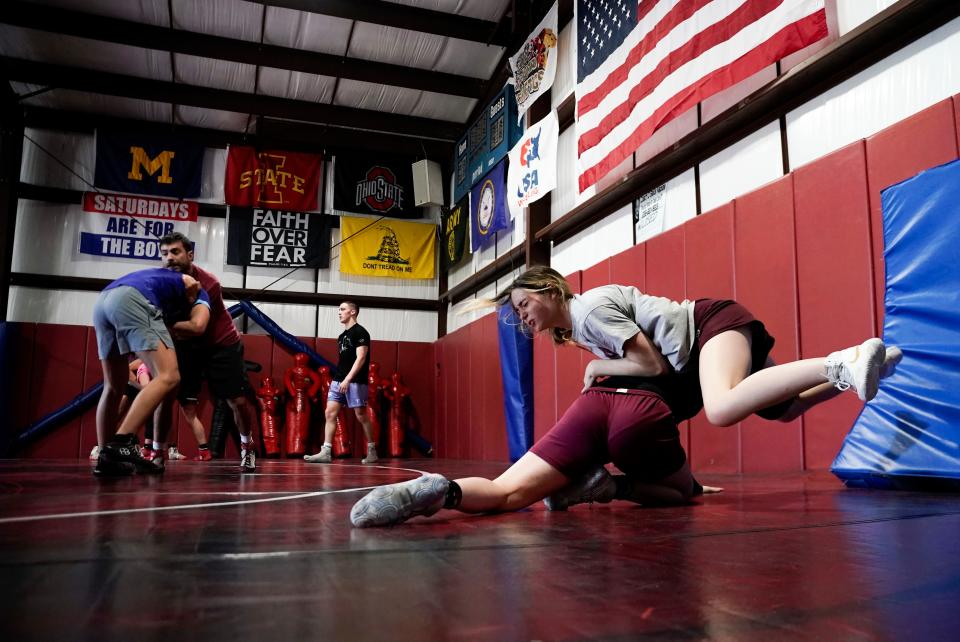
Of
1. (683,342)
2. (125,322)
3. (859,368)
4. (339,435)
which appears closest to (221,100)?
(339,435)

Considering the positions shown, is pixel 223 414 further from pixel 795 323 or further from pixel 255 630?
pixel 255 630

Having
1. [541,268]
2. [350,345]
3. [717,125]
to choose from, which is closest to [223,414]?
[350,345]

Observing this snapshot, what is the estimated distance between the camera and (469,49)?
28.3 ft

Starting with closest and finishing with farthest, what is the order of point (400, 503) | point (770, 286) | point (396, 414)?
point (400, 503) < point (770, 286) < point (396, 414)

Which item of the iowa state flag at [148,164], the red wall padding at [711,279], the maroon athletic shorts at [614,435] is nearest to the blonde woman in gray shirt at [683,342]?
the maroon athletic shorts at [614,435]

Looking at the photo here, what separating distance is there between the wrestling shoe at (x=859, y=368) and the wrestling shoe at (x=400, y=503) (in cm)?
112

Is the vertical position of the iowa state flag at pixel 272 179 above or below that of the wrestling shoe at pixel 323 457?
above

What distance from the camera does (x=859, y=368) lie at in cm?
182

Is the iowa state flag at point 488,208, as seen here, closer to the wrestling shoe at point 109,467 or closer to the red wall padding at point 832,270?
the red wall padding at point 832,270

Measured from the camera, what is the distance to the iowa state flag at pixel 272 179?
33.7 ft

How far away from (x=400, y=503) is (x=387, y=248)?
372 inches

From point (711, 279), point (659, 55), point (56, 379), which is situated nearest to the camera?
point (711, 279)

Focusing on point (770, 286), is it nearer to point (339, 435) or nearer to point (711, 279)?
point (711, 279)

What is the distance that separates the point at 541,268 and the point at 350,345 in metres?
4.89
